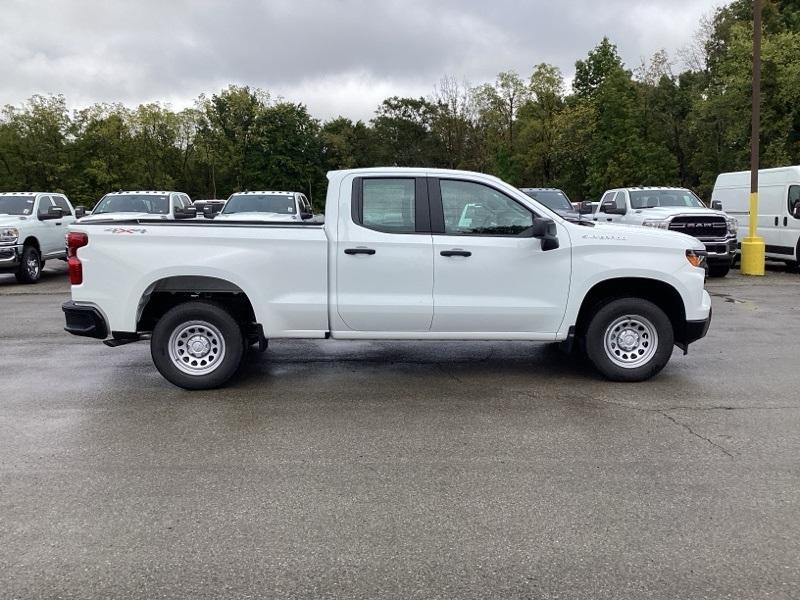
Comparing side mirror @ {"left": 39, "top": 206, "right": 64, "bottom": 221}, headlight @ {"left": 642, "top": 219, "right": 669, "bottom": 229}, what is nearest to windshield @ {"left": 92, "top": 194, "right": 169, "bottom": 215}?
side mirror @ {"left": 39, "top": 206, "right": 64, "bottom": 221}

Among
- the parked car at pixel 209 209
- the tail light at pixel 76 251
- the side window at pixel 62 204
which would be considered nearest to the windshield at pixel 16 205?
the side window at pixel 62 204

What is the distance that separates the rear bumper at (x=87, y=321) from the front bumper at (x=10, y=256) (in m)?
10.6

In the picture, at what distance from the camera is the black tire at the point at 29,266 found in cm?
1622

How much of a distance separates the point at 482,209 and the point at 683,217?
10.3 m

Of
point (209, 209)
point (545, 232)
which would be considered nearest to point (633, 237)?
point (545, 232)

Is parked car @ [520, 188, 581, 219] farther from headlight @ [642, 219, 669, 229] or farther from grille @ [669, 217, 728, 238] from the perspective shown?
grille @ [669, 217, 728, 238]

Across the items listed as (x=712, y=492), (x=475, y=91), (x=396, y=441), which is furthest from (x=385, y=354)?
(x=475, y=91)

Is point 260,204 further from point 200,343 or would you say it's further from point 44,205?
point 200,343

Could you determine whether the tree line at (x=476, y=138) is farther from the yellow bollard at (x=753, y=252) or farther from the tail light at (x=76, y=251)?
the tail light at (x=76, y=251)

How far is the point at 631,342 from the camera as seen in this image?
6.93 meters

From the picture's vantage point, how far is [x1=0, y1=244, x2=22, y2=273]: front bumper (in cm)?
1562

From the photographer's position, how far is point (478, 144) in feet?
212

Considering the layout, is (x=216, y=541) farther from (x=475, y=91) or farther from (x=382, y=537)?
(x=475, y=91)

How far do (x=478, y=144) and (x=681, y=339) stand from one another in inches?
2346
